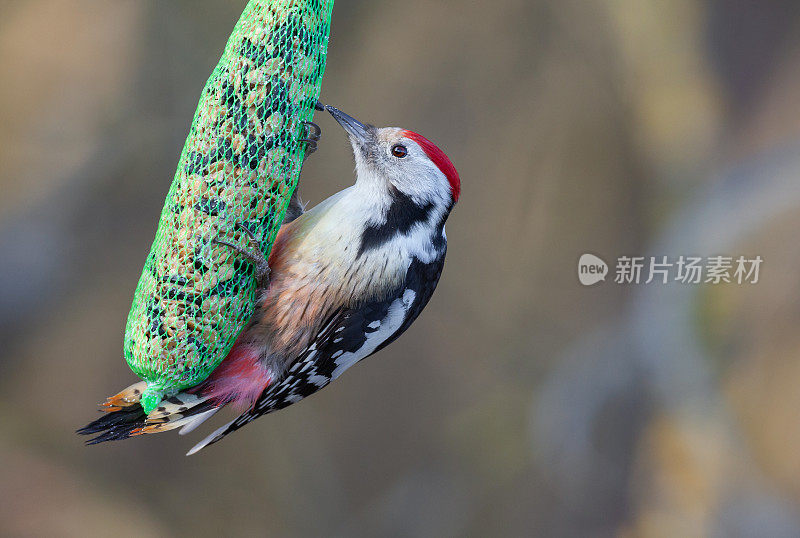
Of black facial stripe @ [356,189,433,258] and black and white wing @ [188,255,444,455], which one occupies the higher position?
black facial stripe @ [356,189,433,258]

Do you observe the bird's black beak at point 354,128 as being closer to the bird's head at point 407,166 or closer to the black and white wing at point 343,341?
the bird's head at point 407,166

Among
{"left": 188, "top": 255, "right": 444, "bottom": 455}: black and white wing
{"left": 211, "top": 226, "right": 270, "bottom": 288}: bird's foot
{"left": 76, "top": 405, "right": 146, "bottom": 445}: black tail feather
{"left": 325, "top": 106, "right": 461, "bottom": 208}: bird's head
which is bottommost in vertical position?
{"left": 76, "top": 405, "right": 146, "bottom": 445}: black tail feather

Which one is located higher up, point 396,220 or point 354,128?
point 354,128

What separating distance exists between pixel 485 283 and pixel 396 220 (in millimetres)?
1662

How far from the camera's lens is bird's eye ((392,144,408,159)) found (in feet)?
4.49

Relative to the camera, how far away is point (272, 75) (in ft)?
3.73

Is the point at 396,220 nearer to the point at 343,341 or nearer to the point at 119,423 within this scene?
the point at 343,341

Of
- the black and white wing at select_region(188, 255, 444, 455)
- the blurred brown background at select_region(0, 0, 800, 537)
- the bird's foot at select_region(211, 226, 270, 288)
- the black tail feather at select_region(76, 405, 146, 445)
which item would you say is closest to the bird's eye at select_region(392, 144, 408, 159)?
the black and white wing at select_region(188, 255, 444, 455)

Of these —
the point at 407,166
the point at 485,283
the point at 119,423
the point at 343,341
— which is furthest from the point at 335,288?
the point at 485,283

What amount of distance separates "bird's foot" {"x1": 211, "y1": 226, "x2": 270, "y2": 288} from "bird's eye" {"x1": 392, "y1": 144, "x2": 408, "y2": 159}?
35cm

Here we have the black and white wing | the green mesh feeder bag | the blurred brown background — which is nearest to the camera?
the green mesh feeder bag

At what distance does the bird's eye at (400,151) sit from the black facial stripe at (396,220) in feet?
0.24

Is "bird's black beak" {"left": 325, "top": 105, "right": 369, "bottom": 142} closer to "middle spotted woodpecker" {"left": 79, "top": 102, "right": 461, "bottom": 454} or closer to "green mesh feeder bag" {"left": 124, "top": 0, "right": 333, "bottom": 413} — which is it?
"middle spotted woodpecker" {"left": 79, "top": 102, "right": 461, "bottom": 454}

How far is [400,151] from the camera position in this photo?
4.49 feet
